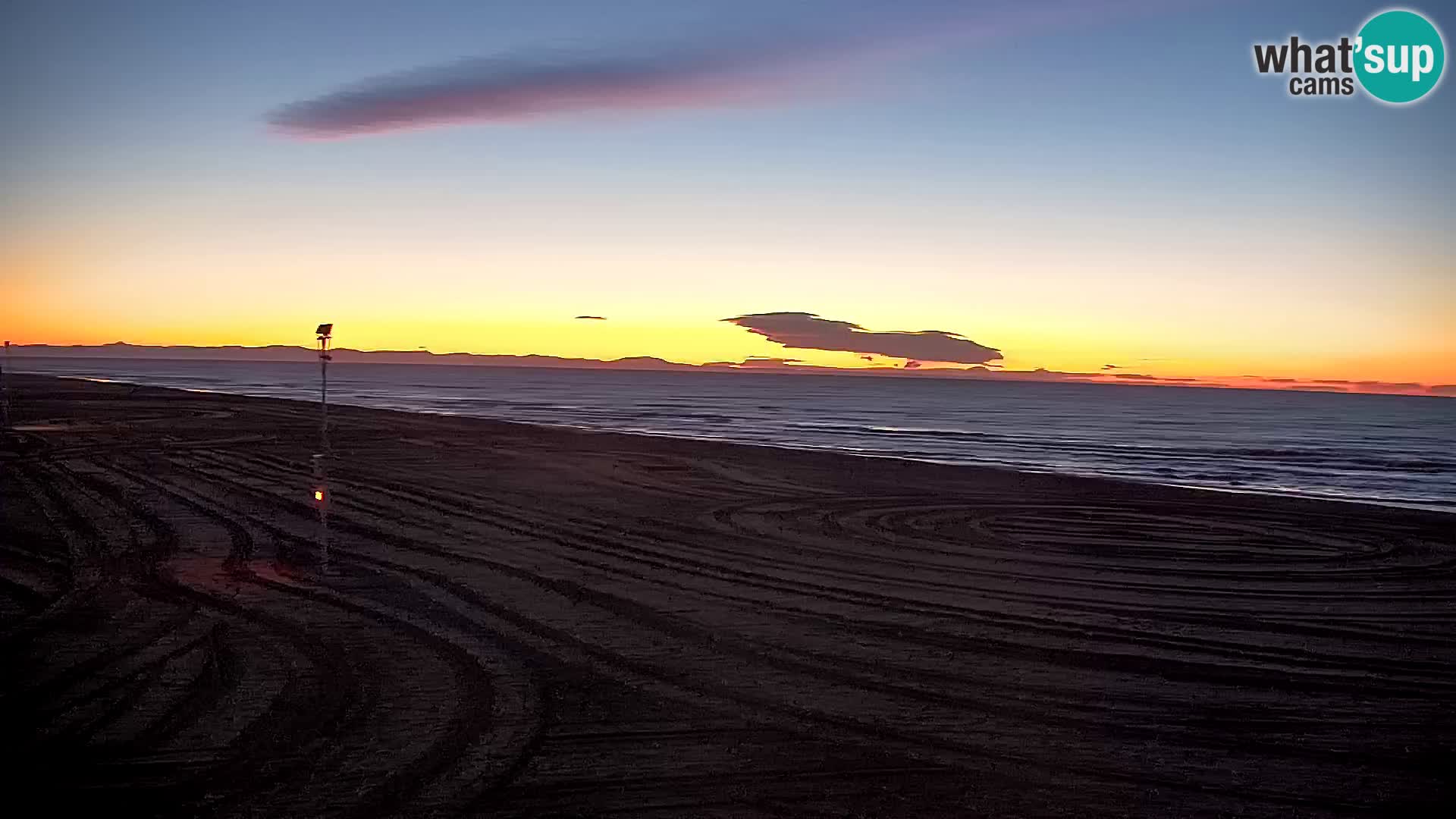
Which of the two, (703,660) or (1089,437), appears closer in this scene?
(703,660)

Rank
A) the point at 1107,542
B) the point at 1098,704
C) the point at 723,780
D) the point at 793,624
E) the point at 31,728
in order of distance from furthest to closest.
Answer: the point at 1107,542 < the point at 793,624 < the point at 1098,704 < the point at 31,728 < the point at 723,780

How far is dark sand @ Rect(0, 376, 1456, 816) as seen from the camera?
5.95 m

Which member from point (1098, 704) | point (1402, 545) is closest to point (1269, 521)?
point (1402, 545)

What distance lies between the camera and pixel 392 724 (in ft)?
21.9

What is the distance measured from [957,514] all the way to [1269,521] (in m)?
5.52

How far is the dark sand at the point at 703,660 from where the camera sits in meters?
5.95

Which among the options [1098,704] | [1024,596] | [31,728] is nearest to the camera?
[31,728]

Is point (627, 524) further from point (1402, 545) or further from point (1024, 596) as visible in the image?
point (1402, 545)

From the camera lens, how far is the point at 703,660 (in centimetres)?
847

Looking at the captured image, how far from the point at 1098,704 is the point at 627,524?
913 cm

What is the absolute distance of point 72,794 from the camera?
18.0 ft

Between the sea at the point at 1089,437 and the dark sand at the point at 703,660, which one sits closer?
the dark sand at the point at 703,660

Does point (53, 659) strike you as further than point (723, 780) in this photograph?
Yes

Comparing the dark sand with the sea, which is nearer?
the dark sand
